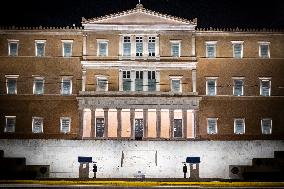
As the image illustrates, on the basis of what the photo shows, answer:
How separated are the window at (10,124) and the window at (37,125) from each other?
6.55 feet

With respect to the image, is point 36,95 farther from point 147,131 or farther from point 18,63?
point 147,131

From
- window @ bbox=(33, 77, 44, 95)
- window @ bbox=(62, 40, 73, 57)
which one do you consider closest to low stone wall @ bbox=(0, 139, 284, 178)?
window @ bbox=(33, 77, 44, 95)

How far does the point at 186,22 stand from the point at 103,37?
845 centimetres

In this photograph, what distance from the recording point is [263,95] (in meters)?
48.8

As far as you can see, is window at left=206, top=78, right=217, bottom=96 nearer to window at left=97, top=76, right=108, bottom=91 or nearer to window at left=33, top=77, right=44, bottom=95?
window at left=97, top=76, right=108, bottom=91

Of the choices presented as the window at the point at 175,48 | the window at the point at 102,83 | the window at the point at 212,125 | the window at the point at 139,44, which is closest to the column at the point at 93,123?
the window at the point at 102,83

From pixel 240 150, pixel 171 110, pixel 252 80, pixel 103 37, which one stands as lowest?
pixel 240 150

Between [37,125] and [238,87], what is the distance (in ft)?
68.1

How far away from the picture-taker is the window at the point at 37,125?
48219mm

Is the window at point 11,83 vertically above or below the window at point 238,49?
below

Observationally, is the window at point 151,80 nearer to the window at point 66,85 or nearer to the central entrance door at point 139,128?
the central entrance door at point 139,128

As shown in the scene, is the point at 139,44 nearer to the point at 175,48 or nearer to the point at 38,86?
the point at 175,48

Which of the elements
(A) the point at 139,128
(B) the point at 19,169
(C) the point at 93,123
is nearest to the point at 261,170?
(A) the point at 139,128

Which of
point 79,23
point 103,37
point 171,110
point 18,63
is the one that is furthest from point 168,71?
point 18,63
